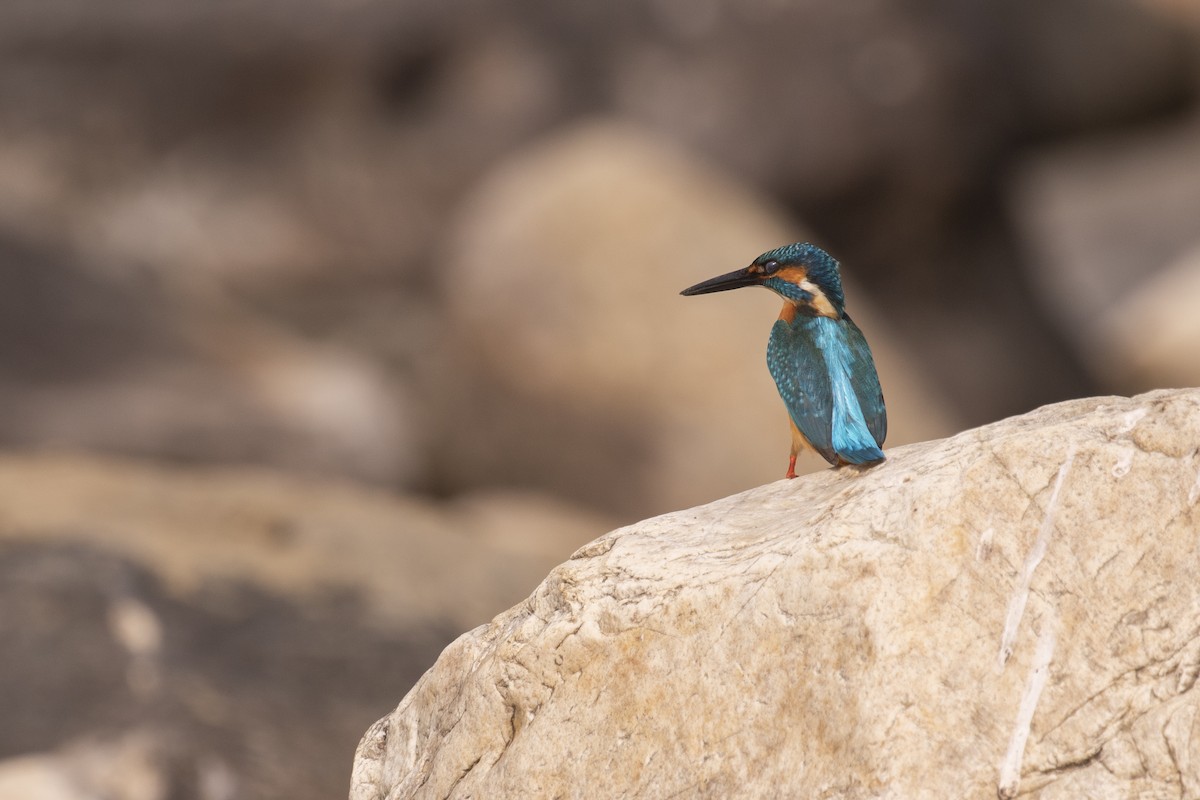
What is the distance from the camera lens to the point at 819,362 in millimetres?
3969

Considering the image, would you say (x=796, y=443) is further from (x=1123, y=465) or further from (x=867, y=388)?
(x=1123, y=465)

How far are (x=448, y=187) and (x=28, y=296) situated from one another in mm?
4127

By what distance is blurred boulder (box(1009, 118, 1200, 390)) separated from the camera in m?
18.5

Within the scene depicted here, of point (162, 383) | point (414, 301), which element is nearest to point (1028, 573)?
point (162, 383)

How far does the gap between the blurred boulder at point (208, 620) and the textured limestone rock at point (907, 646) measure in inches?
85.2

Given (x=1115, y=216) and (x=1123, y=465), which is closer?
(x=1123, y=465)

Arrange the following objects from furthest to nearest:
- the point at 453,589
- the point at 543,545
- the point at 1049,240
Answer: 1. the point at 1049,240
2. the point at 543,545
3. the point at 453,589

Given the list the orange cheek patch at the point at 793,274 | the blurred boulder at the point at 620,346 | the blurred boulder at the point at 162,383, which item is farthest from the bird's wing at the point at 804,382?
the blurred boulder at the point at 162,383

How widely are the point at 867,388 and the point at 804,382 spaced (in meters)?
0.16

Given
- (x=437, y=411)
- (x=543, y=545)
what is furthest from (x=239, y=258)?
(x=543, y=545)

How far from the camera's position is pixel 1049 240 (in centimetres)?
2100

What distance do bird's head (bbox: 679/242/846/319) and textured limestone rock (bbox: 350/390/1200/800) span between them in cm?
75

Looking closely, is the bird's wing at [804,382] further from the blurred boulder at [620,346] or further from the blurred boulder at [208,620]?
the blurred boulder at [620,346]

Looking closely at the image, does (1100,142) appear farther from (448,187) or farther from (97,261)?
(97,261)
